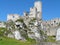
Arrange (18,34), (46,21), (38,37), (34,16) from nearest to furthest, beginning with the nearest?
(18,34) → (38,37) → (34,16) → (46,21)

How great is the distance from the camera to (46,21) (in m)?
132

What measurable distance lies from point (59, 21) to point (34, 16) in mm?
26766

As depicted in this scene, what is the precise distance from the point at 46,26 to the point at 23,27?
3111 centimetres

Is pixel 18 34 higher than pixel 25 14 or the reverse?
the reverse

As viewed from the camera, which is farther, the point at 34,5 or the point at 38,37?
the point at 34,5

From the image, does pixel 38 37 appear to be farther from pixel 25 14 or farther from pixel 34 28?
pixel 25 14

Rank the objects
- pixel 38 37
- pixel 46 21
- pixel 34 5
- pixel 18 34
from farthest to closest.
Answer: pixel 46 21 < pixel 34 5 < pixel 38 37 < pixel 18 34

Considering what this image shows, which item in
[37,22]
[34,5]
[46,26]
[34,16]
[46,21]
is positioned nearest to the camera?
[37,22]

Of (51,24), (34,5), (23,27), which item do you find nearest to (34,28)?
(23,27)

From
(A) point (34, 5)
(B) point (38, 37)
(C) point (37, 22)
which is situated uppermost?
(A) point (34, 5)

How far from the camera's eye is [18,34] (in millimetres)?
83688

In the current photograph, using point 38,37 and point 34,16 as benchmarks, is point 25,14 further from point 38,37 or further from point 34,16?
point 38,37

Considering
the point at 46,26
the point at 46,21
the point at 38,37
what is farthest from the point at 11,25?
the point at 46,21

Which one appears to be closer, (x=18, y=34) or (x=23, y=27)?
(x=18, y=34)
